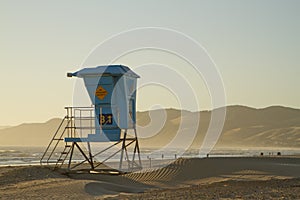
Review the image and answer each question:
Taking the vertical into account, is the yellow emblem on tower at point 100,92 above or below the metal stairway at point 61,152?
above

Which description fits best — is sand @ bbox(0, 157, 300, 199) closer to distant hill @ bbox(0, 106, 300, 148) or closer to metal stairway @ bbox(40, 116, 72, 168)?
metal stairway @ bbox(40, 116, 72, 168)

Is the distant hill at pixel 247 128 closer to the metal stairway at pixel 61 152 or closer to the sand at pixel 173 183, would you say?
the metal stairway at pixel 61 152

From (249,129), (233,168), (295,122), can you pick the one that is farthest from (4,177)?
(295,122)

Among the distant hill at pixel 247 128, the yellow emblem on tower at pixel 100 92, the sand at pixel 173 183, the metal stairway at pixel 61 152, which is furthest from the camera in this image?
the distant hill at pixel 247 128

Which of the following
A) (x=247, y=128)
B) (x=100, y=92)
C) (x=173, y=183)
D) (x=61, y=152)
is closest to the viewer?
(x=173, y=183)

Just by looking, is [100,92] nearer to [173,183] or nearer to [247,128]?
[173,183]

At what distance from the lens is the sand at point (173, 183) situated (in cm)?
1714

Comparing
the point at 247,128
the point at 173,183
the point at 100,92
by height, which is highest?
the point at 100,92

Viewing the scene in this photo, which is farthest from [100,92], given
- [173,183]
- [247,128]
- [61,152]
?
[247,128]

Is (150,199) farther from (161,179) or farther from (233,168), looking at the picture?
(233,168)

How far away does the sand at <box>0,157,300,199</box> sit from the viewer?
17141 mm

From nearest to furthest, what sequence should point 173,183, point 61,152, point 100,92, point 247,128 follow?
point 173,183 → point 100,92 → point 61,152 → point 247,128

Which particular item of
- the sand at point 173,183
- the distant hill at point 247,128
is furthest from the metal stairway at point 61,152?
the distant hill at point 247,128

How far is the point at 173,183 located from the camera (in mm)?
25969
